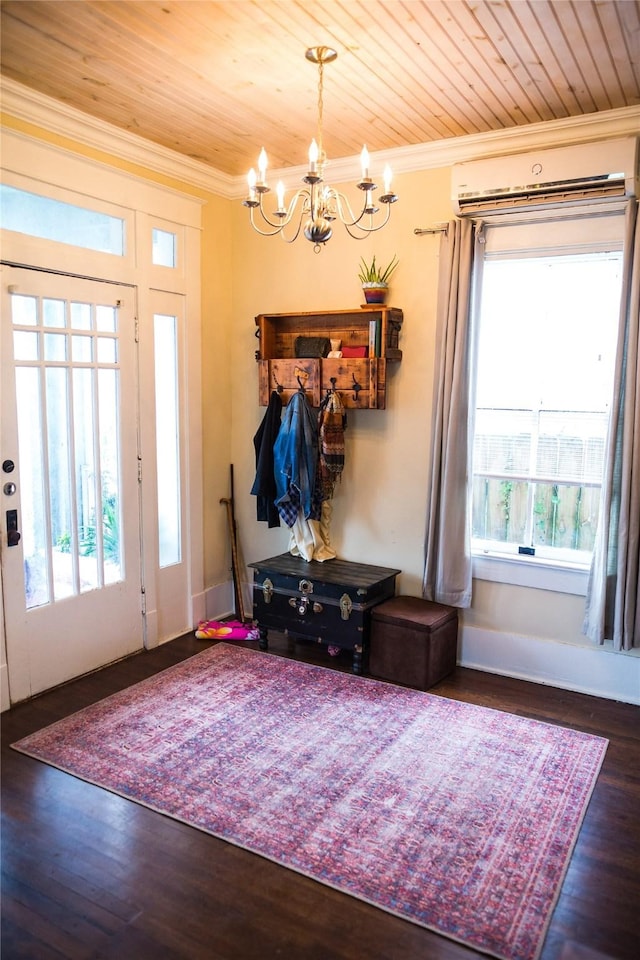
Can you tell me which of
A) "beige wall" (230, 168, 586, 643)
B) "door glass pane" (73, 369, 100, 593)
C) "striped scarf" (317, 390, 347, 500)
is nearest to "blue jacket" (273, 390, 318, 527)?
"striped scarf" (317, 390, 347, 500)

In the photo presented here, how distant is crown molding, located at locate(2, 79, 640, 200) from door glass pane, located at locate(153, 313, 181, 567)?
35.4 inches

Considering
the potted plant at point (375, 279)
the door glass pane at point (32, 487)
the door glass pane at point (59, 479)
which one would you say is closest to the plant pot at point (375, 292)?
the potted plant at point (375, 279)

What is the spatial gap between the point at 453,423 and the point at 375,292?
90 centimetres

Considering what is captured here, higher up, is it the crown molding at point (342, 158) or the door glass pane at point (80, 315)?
the crown molding at point (342, 158)

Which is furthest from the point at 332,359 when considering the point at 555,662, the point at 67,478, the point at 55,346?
the point at 555,662

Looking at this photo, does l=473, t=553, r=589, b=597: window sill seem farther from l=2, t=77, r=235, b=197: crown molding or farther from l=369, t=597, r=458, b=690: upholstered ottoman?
l=2, t=77, r=235, b=197: crown molding

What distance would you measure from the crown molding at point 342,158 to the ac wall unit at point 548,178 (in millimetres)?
109

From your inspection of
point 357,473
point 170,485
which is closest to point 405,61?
point 357,473

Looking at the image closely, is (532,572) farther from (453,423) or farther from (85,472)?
(85,472)

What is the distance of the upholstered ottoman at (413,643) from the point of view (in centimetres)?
364

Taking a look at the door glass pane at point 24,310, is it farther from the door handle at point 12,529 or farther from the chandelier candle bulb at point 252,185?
the chandelier candle bulb at point 252,185

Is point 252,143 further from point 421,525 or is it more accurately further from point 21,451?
point 421,525

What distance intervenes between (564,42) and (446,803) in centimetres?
295

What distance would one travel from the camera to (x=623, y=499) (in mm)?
3350
